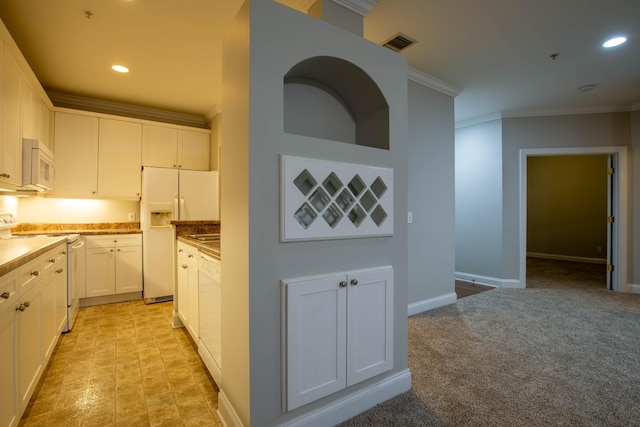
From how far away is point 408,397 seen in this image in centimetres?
190

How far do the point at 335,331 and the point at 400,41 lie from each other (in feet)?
8.23

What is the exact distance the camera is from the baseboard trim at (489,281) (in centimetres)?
437

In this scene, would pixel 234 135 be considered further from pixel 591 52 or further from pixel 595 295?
pixel 595 295

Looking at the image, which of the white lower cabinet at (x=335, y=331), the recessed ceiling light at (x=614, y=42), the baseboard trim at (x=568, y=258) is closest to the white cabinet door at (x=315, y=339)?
the white lower cabinet at (x=335, y=331)

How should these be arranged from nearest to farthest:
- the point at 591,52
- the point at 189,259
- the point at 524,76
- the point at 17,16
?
the point at 17,16
the point at 189,259
the point at 591,52
the point at 524,76

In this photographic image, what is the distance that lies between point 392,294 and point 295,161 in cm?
105

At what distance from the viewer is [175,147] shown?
14.7ft

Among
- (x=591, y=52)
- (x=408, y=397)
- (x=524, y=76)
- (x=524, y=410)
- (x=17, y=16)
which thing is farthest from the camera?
(x=524, y=76)

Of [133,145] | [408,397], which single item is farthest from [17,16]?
[408,397]

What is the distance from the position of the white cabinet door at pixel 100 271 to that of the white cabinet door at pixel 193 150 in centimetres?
157

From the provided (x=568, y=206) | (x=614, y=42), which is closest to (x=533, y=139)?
(x=614, y=42)

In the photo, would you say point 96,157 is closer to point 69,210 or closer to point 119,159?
point 119,159

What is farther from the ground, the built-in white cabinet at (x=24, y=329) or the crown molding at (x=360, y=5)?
the crown molding at (x=360, y=5)

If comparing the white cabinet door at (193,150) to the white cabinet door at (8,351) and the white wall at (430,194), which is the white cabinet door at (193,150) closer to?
the white wall at (430,194)
